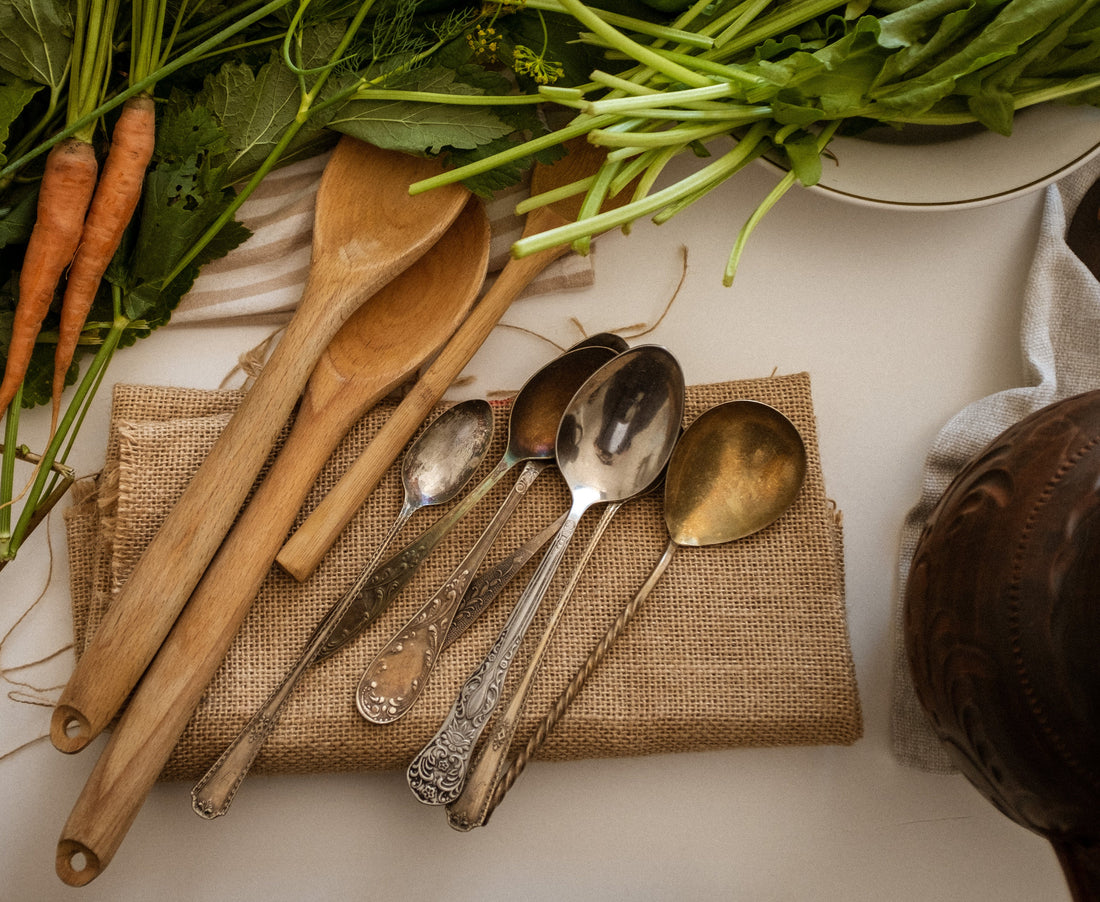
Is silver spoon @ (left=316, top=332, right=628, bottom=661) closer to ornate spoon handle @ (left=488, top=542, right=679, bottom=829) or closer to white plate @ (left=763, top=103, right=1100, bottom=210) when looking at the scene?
ornate spoon handle @ (left=488, top=542, right=679, bottom=829)

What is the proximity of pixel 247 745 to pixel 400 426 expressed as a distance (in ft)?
1.01

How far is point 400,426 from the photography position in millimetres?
778

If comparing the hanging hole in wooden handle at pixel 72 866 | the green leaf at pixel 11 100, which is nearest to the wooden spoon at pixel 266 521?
the hanging hole in wooden handle at pixel 72 866

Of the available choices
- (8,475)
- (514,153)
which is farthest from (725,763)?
(8,475)

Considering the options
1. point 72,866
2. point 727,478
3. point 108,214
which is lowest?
point 72,866

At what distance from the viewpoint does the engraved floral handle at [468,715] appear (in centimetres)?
73

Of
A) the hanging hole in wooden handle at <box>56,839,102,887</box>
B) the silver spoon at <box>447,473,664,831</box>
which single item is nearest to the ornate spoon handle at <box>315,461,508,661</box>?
the silver spoon at <box>447,473,664,831</box>

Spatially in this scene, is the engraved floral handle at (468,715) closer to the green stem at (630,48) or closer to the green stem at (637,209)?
the green stem at (637,209)

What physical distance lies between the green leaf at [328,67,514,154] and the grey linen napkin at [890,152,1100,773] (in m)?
0.55

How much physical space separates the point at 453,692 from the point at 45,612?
41cm

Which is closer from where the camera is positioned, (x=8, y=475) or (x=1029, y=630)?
(x=1029, y=630)

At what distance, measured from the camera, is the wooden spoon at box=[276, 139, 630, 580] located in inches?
29.6

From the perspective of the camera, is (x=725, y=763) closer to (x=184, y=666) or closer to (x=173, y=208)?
Result: (x=184, y=666)

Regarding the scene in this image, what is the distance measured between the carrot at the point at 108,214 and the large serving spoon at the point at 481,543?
38 cm
